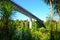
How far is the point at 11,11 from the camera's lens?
7.67m

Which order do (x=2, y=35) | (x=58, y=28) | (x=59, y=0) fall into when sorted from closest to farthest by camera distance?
(x=2, y=35) → (x=58, y=28) → (x=59, y=0)

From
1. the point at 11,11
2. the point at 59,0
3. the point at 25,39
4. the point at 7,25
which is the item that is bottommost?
the point at 25,39

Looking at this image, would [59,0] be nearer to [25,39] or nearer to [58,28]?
[58,28]

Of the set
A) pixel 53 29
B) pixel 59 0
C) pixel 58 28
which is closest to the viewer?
pixel 53 29

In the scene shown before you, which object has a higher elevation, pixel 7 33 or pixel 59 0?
pixel 59 0

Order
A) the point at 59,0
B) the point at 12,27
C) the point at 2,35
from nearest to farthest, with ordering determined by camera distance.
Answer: the point at 2,35, the point at 12,27, the point at 59,0

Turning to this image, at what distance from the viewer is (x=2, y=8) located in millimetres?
7641

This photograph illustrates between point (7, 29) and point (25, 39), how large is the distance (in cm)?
393

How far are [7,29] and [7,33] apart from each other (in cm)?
16

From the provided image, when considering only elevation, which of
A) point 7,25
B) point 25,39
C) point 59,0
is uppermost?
point 59,0

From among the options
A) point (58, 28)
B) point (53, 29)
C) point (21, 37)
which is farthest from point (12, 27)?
point (58, 28)

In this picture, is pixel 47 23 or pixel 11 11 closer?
pixel 11 11

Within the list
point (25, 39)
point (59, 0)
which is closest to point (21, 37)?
point (25, 39)

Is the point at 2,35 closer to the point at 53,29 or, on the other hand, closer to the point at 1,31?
the point at 1,31
